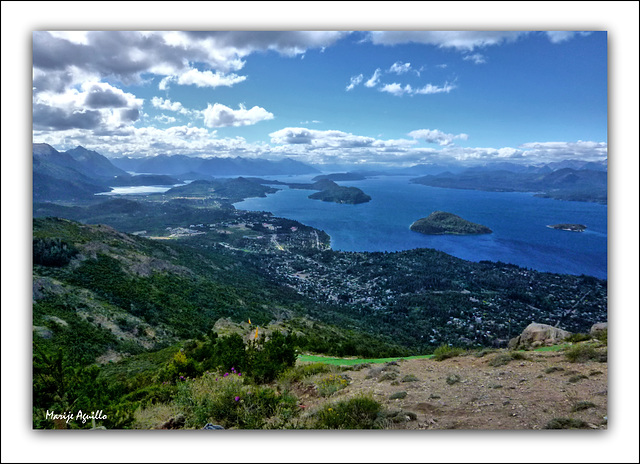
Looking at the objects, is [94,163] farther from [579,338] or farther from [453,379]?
[579,338]

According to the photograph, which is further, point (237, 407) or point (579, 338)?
point (579, 338)

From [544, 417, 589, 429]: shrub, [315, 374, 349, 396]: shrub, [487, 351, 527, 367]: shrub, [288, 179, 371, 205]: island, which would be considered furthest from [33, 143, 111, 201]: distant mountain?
[544, 417, 589, 429]: shrub

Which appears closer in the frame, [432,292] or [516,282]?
[516,282]

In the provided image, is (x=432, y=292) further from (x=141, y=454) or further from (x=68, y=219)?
(x=68, y=219)

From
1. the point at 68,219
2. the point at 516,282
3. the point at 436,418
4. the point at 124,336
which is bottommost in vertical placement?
the point at 124,336

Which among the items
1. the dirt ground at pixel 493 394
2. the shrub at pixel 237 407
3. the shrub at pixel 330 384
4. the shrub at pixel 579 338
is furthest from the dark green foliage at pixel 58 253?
the shrub at pixel 579 338

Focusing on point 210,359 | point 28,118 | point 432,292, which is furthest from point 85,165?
point 432,292

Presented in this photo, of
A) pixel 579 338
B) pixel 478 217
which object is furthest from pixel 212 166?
pixel 579 338

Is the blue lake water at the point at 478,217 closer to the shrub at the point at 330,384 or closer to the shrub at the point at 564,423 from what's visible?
the shrub at the point at 564,423
